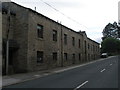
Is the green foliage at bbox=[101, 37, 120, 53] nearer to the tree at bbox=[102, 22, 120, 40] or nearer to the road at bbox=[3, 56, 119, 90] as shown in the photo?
the tree at bbox=[102, 22, 120, 40]

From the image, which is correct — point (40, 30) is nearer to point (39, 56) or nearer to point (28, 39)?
point (39, 56)

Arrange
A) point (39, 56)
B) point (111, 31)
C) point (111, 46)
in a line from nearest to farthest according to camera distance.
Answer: point (39, 56) → point (111, 46) → point (111, 31)

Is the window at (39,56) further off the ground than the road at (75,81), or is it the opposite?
the window at (39,56)

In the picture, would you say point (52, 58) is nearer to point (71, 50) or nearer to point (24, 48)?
point (24, 48)

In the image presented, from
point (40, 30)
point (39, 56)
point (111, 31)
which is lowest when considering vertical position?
point (39, 56)

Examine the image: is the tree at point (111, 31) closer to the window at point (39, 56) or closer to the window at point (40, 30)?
the window at point (40, 30)

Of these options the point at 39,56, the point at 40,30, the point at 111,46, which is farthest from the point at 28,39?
the point at 111,46

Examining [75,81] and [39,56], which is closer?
[75,81]

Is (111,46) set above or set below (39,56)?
above

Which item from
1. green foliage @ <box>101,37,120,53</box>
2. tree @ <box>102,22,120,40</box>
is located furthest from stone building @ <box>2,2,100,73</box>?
tree @ <box>102,22,120,40</box>

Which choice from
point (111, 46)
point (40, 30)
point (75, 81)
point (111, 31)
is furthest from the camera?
point (111, 31)

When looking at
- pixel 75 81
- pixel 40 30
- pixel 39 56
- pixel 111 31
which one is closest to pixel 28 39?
pixel 39 56

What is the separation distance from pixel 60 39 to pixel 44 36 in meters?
6.63

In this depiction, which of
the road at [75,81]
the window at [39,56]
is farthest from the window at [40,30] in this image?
the road at [75,81]
